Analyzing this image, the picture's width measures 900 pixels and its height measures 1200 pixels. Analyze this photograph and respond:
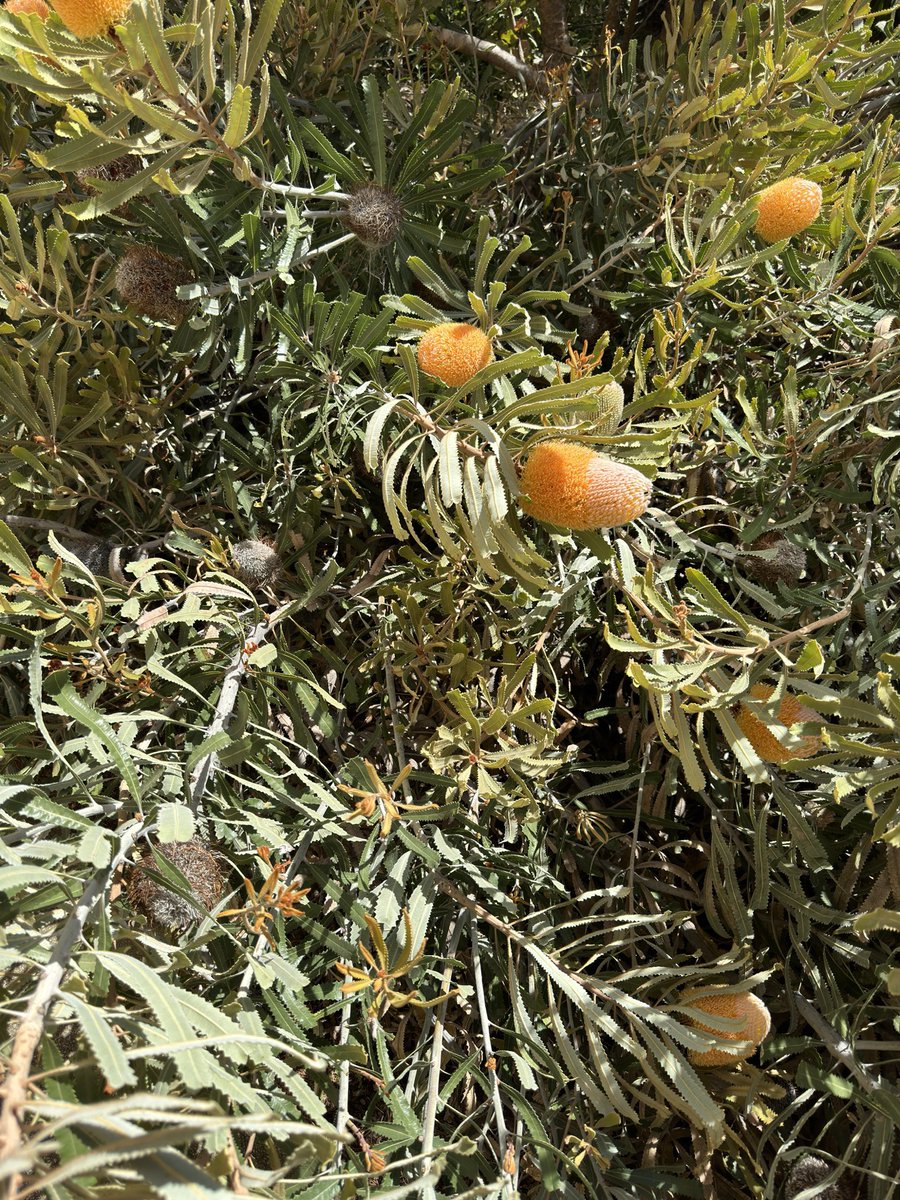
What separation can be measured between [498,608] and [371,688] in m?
0.27

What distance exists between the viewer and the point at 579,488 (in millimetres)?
1021

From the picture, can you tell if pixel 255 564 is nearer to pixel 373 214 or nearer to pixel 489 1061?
pixel 373 214

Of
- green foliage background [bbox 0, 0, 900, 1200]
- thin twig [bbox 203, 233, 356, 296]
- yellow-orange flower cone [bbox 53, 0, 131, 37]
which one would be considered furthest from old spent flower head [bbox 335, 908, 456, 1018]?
yellow-orange flower cone [bbox 53, 0, 131, 37]

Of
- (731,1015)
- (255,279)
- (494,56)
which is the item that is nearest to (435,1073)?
(731,1015)

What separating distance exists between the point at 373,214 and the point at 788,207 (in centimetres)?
68

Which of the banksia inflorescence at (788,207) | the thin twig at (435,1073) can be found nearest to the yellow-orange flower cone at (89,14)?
the banksia inflorescence at (788,207)

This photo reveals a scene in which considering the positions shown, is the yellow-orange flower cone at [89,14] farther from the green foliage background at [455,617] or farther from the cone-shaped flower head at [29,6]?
the cone-shaped flower head at [29,6]

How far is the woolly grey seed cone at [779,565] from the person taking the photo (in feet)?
4.52

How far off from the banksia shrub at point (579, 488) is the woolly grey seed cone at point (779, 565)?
0.44 m

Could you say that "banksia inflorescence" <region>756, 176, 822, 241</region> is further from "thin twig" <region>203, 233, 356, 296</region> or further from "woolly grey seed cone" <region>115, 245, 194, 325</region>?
"woolly grey seed cone" <region>115, 245, 194, 325</region>

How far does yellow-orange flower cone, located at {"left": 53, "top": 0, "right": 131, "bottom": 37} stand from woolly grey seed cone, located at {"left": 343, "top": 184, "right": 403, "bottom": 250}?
19.2 inches

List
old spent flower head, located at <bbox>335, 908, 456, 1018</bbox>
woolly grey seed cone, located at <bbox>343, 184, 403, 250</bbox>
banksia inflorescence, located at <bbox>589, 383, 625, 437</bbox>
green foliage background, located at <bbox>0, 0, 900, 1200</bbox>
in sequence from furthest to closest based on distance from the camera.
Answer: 1. woolly grey seed cone, located at <bbox>343, 184, 403, 250</bbox>
2. banksia inflorescence, located at <bbox>589, 383, 625, 437</bbox>
3. green foliage background, located at <bbox>0, 0, 900, 1200</bbox>
4. old spent flower head, located at <bbox>335, 908, 456, 1018</bbox>

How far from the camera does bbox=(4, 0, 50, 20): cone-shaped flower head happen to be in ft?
3.60

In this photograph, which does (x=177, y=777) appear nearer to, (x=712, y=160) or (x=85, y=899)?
(x=85, y=899)
